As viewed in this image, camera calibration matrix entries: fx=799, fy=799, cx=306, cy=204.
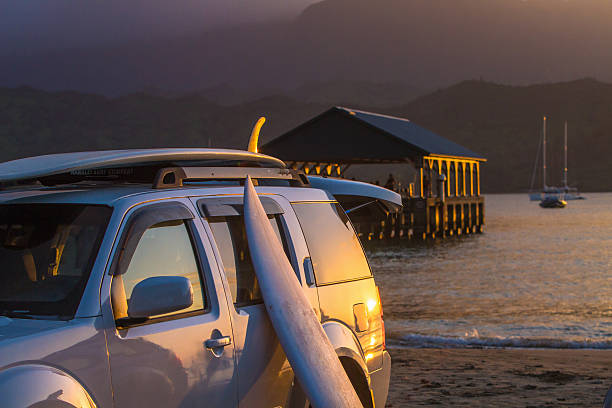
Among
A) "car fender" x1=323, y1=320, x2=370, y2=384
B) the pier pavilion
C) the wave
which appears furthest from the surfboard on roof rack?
the pier pavilion

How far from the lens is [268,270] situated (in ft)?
13.9

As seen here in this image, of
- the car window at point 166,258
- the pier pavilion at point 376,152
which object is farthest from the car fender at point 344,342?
the pier pavilion at point 376,152

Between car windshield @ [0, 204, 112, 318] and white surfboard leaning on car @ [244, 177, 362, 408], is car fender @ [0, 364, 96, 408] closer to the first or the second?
car windshield @ [0, 204, 112, 318]

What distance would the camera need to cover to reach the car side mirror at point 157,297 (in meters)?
3.33

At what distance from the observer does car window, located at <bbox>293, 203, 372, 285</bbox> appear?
487cm

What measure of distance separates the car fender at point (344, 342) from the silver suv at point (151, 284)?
1 centimetres

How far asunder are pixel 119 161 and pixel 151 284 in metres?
0.79

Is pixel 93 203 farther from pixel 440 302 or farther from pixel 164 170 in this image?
pixel 440 302

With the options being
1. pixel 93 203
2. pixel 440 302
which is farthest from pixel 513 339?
pixel 93 203

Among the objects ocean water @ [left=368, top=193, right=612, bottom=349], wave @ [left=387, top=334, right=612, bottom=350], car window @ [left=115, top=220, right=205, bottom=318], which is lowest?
ocean water @ [left=368, top=193, right=612, bottom=349]

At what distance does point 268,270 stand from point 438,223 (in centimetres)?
4941

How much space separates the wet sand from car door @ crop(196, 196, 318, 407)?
441 centimetres

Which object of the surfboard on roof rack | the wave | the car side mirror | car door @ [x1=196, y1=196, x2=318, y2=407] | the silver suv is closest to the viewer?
the silver suv

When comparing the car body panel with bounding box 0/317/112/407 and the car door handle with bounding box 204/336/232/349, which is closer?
the car body panel with bounding box 0/317/112/407
